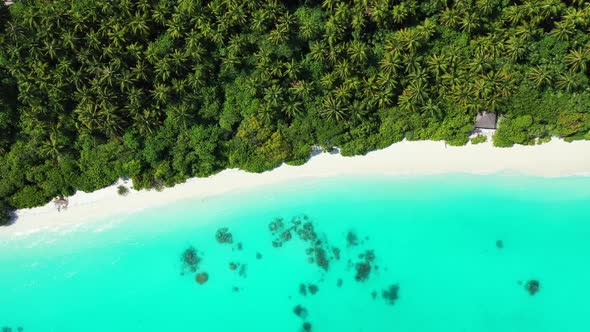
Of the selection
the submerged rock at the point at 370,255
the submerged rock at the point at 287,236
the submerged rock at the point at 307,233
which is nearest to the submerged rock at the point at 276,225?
the submerged rock at the point at 287,236

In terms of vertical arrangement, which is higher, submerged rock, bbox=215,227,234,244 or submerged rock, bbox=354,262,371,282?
submerged rock, bbox=215,227,234,244

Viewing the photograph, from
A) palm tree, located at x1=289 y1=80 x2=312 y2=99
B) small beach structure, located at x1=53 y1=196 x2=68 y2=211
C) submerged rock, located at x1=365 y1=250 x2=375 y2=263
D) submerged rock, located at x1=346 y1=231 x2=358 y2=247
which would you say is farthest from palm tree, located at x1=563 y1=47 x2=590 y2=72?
small beach structure, located at x1=53 y1=196 x2=68 y2=211

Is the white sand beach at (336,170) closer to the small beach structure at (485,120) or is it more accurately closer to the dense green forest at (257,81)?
the dense green forest at (257,81)

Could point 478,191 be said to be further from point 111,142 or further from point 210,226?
point 111,142

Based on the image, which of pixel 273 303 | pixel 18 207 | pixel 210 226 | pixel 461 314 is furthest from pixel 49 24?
pixel 461 314

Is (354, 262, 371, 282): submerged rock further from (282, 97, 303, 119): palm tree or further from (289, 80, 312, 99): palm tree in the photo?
(289, 80, 312, 99): palm tree

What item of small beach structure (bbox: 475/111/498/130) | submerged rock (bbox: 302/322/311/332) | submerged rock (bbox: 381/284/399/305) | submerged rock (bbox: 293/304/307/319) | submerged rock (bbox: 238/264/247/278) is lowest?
submerged rock (bbox: 302/322/311/332)
